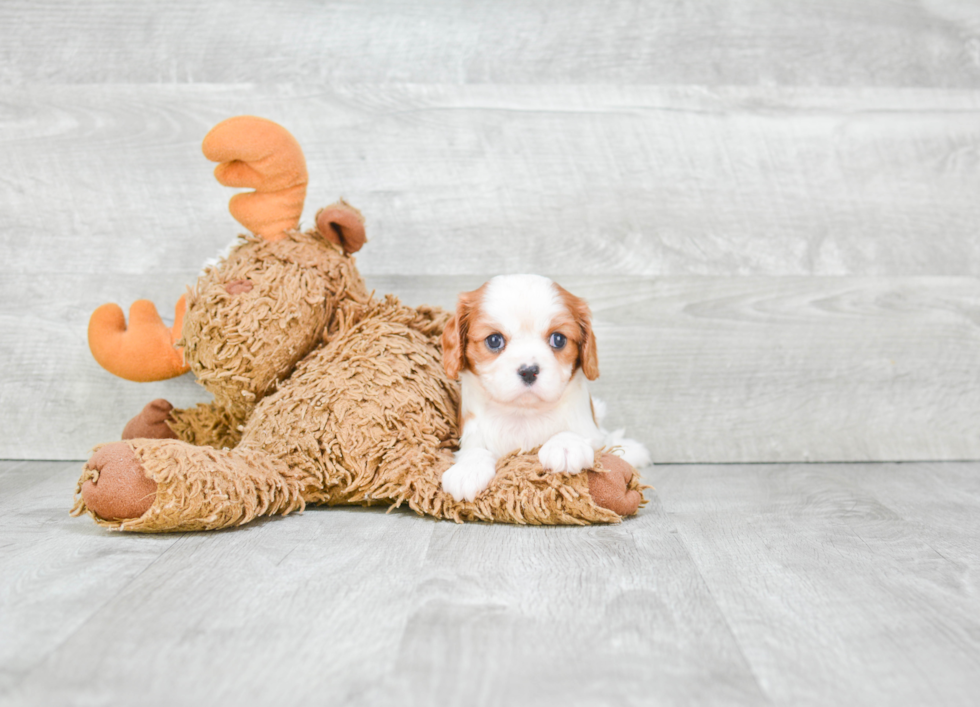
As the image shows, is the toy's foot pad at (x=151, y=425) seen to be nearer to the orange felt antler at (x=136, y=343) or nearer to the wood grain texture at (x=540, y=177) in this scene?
the orange felt antler at (x=136, y=343)

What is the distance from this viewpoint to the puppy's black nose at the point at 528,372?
44.3 inches

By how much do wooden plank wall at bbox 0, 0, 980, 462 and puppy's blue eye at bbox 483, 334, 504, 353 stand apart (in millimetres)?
495

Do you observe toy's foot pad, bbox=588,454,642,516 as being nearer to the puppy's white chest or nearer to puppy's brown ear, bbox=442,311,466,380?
the puppy's white chest

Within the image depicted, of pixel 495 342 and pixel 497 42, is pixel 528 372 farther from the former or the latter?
pixel 497 42

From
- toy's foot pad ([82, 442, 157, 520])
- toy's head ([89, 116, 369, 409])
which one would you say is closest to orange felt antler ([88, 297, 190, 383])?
toy's head ([89, 116, 369, 409])

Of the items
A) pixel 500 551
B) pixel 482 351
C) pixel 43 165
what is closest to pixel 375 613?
pixel 500 551

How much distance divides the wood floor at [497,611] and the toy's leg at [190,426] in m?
0.22

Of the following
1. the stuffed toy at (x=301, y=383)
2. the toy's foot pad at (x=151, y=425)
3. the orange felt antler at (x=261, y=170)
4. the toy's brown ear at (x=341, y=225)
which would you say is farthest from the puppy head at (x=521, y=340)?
the toy's foot pad at (x=151, y=425)

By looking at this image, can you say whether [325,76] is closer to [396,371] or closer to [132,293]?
[132,293]

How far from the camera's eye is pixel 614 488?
1166 mm

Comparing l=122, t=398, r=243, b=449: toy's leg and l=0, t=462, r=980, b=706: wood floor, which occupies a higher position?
l=122, t=398, r=243, b=449: toy's leg

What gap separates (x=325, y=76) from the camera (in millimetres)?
1646

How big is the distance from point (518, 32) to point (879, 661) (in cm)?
134

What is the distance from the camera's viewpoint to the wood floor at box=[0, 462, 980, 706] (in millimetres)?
695
